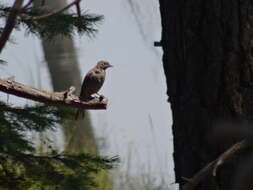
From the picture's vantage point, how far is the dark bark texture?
2.91 meters

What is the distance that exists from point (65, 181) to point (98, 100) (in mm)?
1480

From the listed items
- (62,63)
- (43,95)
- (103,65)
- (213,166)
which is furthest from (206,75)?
A: (62,63)

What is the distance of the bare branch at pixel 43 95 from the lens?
3.38 metres

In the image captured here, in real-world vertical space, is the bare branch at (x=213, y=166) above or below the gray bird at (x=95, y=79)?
below

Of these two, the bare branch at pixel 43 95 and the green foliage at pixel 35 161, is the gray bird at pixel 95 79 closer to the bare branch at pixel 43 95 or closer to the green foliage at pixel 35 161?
the green foliage at pixel 35 161

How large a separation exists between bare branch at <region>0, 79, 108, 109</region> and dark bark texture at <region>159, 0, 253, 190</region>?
0.47 meters

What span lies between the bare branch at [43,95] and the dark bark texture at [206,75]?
469 mm

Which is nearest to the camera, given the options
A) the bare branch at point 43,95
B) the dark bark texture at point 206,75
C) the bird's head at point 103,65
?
the dark bark texture at point 206,75

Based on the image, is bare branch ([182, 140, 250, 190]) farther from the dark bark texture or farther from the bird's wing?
the bird's wing

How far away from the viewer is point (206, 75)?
2988 millimetres

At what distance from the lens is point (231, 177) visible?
9.49 ft

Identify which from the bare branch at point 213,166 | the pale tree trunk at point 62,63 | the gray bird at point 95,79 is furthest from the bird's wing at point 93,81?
the pale tree trunk at point 62,63

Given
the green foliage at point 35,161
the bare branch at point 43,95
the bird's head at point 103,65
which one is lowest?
the green foliage at point 35,161

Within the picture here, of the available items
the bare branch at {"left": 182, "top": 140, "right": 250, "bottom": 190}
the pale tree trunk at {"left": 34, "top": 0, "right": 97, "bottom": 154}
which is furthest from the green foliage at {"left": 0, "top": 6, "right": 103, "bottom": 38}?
the pale tree trunk at {"left": 34, "top": 0, "right": 97, "bottom": 154}
